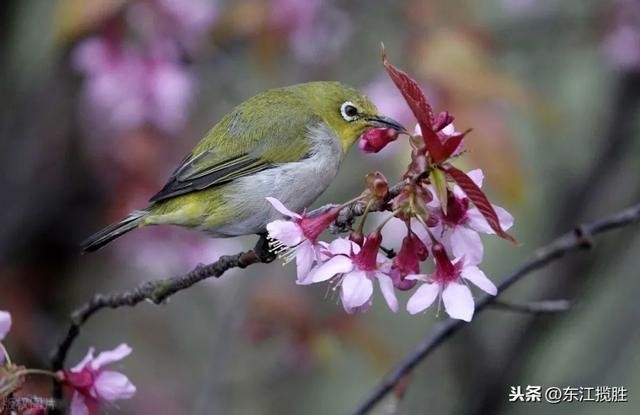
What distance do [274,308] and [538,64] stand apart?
96.7 inches

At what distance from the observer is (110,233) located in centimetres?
270

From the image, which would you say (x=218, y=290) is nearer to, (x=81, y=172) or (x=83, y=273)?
(x=83, y=273)

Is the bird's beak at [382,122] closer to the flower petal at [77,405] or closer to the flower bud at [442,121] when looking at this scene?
the flower bud at [442,121]

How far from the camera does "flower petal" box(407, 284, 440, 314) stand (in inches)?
71.3

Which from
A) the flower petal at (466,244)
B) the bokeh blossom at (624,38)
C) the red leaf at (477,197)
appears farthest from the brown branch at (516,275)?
the bokeh blossom at (624,38)

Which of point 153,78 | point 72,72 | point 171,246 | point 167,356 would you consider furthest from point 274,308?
point 167,356

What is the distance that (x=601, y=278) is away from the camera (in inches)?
195

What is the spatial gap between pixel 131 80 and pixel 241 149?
1.40 meters

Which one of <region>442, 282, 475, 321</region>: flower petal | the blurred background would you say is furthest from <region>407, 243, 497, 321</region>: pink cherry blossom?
the blurred background

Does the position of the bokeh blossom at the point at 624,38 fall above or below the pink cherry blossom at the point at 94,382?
below

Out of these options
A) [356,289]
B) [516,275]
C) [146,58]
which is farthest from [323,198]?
[356,289]

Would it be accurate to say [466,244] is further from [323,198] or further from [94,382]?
[323,198]

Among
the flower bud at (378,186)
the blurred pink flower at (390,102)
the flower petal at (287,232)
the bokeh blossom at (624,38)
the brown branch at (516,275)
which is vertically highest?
the flower bud at (378,186)

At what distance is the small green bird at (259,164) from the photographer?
→ 2885mm
